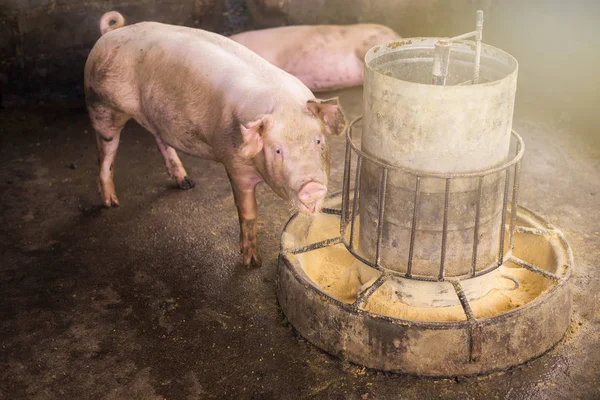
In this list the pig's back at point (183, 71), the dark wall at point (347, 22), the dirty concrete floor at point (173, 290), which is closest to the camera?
the dirty concrete floor at point (173, 290)

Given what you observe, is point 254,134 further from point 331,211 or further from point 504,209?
point 504,209

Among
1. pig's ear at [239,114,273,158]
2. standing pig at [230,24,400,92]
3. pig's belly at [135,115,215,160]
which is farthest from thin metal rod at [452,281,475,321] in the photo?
standing pig at [230,24,400,92]

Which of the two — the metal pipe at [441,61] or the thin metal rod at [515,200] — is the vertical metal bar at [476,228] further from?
the metal pipe at [441,61]

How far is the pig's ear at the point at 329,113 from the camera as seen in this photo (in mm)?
3773

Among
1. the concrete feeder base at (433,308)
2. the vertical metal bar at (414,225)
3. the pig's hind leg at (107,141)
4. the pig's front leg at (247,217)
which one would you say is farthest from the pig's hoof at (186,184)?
the vertical metal bar at (414,225)

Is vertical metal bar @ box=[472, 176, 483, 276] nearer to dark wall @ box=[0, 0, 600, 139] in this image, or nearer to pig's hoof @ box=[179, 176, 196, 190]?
pig's hoof @ box=[179, 176, 196, 190]

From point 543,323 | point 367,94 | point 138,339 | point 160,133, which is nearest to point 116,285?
point 138,339

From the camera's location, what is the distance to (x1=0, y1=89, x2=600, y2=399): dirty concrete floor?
3.55 m

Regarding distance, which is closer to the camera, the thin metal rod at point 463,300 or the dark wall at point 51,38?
the thin metal rod at point 463,300

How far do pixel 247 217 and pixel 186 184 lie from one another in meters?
1.31

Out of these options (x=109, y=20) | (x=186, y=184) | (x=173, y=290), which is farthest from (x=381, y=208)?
(x=109, y=20)

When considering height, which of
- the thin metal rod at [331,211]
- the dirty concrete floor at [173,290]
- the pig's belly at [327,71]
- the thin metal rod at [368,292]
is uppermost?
the pig's belly at [327,71]

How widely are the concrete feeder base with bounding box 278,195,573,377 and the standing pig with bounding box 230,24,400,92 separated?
3177 mm

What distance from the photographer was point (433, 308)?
371cm
